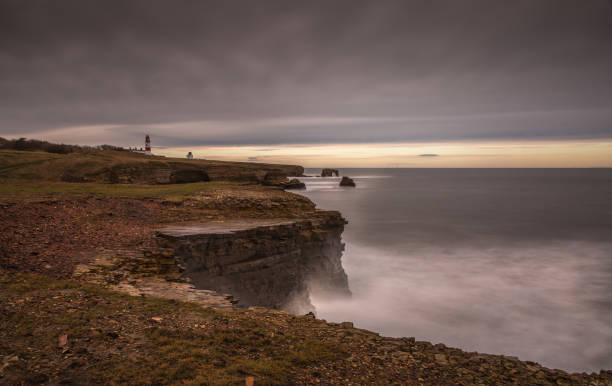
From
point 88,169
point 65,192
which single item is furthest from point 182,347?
point 88,169

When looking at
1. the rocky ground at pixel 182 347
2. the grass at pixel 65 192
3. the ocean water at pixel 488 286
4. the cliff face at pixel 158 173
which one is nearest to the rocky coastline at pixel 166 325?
the rocky ground at pixel 182 347

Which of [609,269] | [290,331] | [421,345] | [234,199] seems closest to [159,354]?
[290,331]

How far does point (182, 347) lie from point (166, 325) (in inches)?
42.7

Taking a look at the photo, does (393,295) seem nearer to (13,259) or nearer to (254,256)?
(254,256)

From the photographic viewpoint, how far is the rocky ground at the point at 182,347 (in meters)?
4.99

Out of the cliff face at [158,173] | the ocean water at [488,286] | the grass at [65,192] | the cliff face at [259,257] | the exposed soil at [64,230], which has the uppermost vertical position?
the cliff face at [158,173]

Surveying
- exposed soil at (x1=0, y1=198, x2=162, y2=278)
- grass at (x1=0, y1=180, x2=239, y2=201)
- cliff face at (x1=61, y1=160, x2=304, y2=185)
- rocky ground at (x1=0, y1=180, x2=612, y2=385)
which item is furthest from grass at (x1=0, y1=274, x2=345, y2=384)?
cliff face at (x1=61, y1=160, x2=304, y2=185)

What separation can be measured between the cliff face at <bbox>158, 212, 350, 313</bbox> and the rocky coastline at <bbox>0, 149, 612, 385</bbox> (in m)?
0.07

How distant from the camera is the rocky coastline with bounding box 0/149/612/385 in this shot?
204 inches

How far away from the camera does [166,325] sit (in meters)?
6.54

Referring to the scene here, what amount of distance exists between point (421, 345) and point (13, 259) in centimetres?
1187

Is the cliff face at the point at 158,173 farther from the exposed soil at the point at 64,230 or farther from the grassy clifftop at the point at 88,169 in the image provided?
the exposed soil at the point at 64,230

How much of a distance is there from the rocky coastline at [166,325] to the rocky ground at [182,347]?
0.07 feet

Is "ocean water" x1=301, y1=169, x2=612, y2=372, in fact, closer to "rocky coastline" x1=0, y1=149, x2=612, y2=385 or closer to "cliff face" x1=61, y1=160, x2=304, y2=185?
"rocky coastline" x1=0, y1=149, x2=612, y2=385
